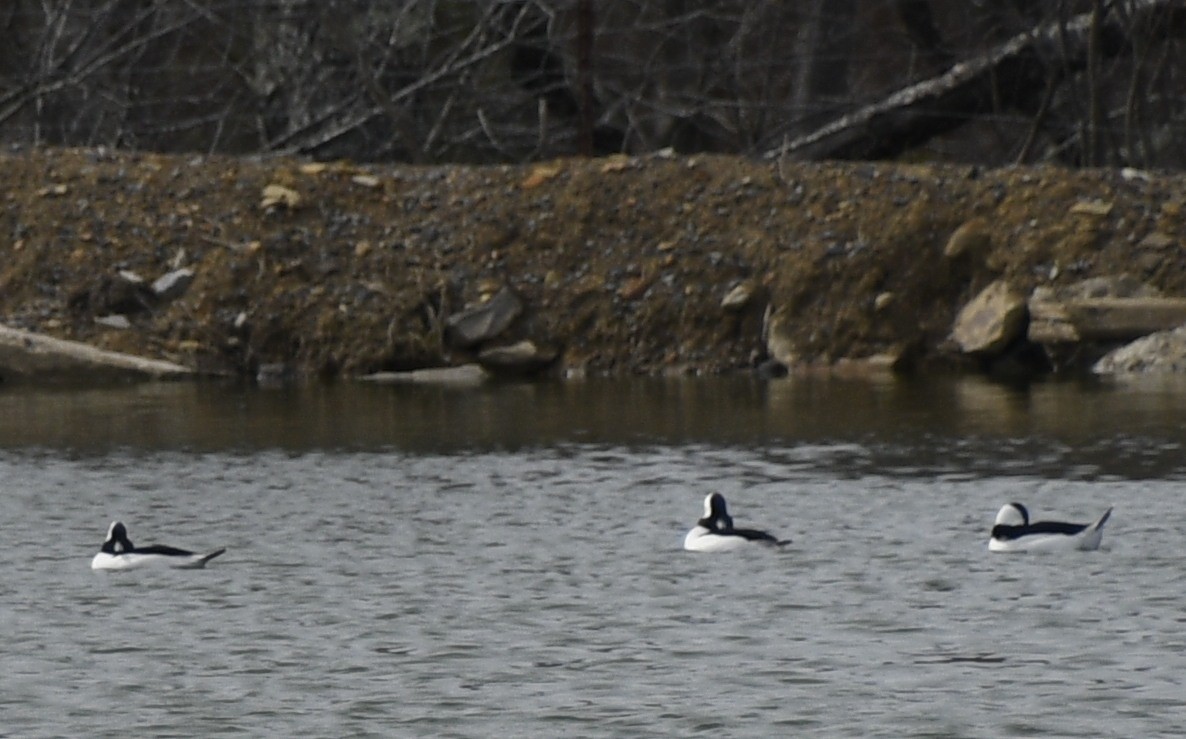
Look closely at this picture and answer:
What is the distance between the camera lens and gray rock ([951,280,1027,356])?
27.2m

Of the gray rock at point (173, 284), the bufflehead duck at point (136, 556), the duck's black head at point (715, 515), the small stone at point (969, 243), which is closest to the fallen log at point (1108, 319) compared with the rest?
the small stone at point (969, 243)

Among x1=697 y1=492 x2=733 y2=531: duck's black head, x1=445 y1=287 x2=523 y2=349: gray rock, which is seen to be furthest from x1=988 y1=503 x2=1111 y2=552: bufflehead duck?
x1=445 y1=287 x2=523 y2=349: gray rock

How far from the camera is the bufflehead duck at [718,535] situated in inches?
591

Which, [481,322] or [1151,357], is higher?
[481,322]

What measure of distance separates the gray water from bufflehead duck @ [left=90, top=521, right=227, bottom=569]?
10 centimetres

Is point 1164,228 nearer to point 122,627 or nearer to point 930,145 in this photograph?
point 930,145

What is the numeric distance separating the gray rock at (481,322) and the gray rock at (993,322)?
15.5 ft

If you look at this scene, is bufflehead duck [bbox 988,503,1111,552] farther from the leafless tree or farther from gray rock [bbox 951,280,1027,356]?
the leafless tree

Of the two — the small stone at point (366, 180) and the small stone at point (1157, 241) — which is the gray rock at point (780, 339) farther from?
the small stone at point (366, 180)


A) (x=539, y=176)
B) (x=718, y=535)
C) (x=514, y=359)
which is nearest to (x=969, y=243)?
(x=514, y=359)

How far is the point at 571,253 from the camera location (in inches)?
1171

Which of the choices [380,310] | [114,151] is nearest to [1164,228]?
[380,310]

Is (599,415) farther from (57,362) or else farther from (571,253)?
(57,362)

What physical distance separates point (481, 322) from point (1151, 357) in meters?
7.04
